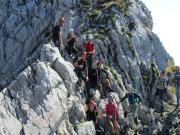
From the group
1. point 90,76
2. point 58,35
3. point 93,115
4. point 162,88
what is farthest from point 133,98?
point 58,35

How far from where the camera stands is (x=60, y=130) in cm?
2959

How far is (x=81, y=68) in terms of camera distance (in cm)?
3353

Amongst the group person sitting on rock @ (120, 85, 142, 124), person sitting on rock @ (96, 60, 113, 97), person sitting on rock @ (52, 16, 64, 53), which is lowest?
person sitting on rock @ (120, 85, 142, 124)

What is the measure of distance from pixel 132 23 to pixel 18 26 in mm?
13366

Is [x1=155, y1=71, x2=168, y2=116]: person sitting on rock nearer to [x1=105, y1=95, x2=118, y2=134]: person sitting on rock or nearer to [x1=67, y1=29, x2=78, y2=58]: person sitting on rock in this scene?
[x1=105, y1=95, x2=118, y2=134]: person sitting on rock

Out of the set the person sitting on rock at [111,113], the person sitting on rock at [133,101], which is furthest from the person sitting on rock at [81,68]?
the person sitting on rock at [133,101]

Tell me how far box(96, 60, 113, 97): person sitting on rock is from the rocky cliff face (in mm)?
1175

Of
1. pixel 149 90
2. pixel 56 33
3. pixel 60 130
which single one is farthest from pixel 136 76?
pixel 60 130

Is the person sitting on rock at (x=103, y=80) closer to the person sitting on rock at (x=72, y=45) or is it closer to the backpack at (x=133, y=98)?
the backpack at (x=133, y=98)

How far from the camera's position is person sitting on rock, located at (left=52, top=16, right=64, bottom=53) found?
34.5m

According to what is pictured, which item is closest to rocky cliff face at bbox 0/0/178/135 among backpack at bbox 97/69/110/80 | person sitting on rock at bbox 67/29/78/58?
person sitting on rock at bbox 67/29/78/58

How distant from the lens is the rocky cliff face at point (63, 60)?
2916 cm

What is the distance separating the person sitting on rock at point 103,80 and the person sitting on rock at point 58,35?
3356mm

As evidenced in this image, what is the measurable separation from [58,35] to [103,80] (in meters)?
5.32
